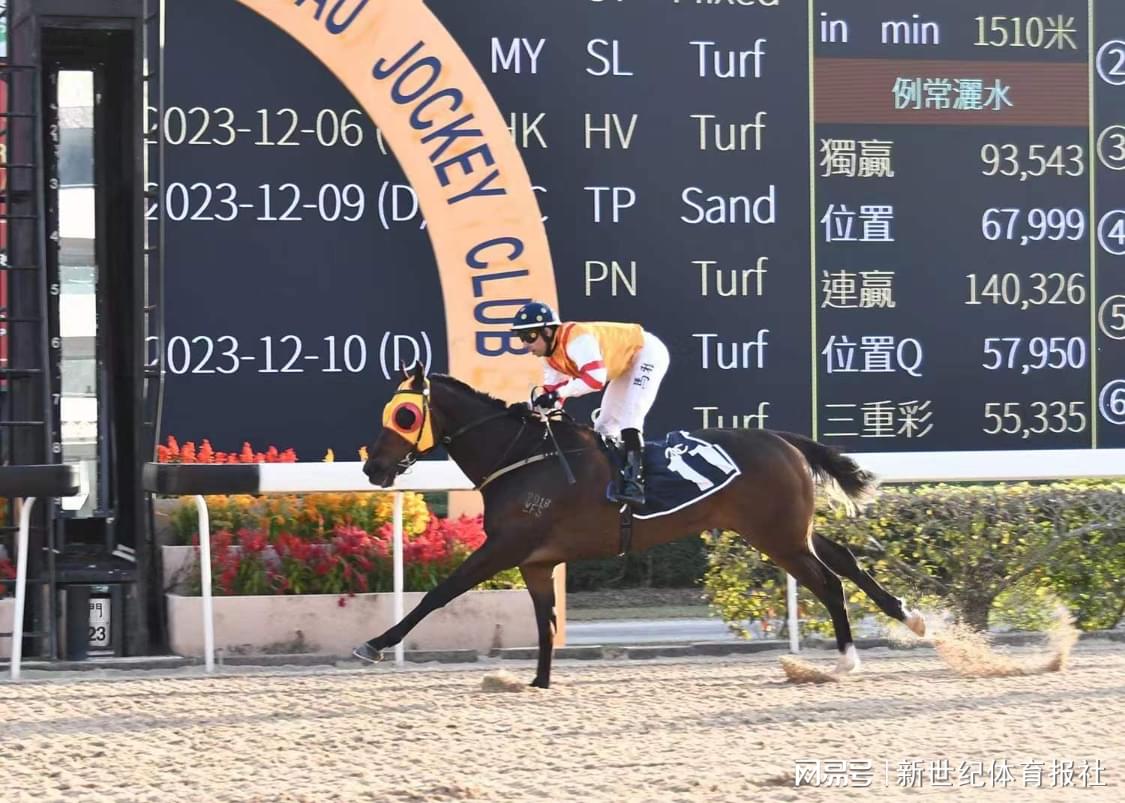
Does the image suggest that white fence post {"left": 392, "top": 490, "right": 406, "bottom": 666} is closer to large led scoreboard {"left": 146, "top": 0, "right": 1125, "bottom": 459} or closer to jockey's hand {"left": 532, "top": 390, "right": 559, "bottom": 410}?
jockey's hand {"left": 532, "top": 390, "right": 559, "bottom": 410}

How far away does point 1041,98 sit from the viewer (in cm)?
802

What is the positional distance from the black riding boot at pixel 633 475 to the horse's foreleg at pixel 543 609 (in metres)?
0.35

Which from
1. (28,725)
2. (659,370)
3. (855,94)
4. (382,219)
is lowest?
(28,725)

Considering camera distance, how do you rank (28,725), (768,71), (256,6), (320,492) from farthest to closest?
(768,71) < (256,6) < (320,492) < (28,725)

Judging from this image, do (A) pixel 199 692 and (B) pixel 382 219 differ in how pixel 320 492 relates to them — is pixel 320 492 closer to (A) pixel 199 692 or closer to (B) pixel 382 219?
(A) pixel 199 692

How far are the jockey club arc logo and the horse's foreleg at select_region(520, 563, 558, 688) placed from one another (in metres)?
1.52

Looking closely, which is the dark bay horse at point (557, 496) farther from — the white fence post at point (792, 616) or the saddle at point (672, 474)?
the white fence post at point (792, 616)

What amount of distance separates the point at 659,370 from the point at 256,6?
2.44 m

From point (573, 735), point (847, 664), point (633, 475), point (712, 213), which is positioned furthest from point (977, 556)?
point (573, 735)

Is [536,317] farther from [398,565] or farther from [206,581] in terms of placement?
[206,581]

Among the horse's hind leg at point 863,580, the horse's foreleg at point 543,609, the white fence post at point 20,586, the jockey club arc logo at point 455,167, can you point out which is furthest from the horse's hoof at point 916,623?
the white fence post at point 20,586

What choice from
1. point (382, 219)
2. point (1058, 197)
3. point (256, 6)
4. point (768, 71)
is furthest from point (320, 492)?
point (1058, 197)

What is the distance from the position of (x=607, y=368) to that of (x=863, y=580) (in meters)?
1.15

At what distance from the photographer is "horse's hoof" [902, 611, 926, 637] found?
20.1ft
